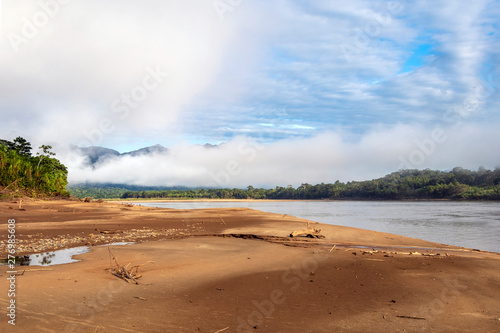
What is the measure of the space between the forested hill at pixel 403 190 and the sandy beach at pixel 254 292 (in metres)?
99.3

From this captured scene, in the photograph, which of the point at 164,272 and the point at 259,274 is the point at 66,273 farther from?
the point at 259,274

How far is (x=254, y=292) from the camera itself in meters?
8.00

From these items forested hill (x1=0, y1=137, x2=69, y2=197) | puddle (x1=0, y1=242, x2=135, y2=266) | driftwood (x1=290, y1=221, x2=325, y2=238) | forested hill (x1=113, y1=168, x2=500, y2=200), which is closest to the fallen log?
driftwood (x1=290, y1=221, x2=325, y2=238)

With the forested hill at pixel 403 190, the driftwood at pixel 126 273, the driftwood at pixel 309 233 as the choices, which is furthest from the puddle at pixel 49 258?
the forested hill at pixel 403 190

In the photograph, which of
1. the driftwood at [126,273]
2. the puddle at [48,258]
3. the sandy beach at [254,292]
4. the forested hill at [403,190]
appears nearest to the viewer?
the sandy beach at [254,292]

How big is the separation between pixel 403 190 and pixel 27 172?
102773 millimetres

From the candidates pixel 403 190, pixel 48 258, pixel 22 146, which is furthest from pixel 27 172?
pixel 403 190

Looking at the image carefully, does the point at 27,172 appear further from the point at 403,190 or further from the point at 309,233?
the point at 403,190

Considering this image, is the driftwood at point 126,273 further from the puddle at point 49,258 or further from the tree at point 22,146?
the tree at point 22,146

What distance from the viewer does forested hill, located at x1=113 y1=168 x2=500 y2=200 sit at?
101 m

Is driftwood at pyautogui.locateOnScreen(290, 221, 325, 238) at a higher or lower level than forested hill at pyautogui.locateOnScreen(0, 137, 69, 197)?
lower

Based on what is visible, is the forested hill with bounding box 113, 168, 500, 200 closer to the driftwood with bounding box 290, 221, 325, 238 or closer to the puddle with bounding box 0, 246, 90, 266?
the driftwood with bounding box 290, 221, 325, 238

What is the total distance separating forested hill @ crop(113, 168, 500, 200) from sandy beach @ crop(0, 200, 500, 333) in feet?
326

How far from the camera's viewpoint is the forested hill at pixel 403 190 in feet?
332
